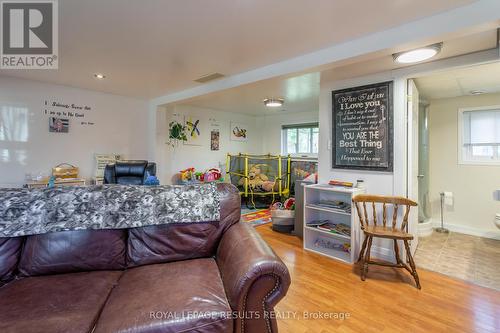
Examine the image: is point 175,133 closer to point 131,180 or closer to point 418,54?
point 131,180

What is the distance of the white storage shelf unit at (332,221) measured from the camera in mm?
2805

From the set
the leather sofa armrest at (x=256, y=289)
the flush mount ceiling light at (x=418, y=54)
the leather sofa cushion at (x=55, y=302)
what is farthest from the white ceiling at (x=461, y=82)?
the leather sofa cushion at (x=55, y=302)

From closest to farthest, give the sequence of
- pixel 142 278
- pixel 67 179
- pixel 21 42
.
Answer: pixel 142 278, pixel 21 42, pixel 67 179

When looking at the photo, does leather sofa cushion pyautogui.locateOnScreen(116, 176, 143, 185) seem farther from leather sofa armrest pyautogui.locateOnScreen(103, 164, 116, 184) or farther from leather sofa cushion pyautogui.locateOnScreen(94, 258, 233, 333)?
leather sofa cushion pyautogui.locateOnScreen(94, 258, 233, 333)

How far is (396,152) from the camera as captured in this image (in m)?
2.70

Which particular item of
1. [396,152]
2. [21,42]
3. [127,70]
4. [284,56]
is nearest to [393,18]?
[284,56]

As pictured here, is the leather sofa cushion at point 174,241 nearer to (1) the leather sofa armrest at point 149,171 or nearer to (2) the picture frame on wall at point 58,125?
(1) the leather sofa armrest at point 149,171

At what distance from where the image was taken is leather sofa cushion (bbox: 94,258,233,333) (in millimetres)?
1083

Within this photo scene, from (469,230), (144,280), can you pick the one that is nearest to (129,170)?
(144,280)

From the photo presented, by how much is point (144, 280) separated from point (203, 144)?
15.6 feet

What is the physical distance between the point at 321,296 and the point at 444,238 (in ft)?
8.25

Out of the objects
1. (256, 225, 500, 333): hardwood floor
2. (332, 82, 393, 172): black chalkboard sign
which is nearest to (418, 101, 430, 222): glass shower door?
(332, 82, 393, 172): black chalkboard sign

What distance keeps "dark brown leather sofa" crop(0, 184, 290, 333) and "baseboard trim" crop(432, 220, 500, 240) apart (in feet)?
12.3

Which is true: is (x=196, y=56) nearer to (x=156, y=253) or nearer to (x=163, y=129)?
(x=156, y=253)
